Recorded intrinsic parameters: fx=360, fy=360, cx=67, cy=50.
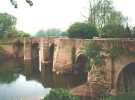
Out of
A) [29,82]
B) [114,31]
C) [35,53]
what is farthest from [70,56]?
[35,53]

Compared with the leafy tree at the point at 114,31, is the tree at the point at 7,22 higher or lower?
higher

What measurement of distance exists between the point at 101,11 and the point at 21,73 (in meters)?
12.6

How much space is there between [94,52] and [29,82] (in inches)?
398

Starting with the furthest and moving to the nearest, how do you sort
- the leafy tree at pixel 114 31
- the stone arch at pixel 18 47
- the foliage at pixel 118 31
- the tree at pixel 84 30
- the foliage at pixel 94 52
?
the stone arch at pixel 18 47 → the tree at pixel 84 30 → the leafy tree at pixel 114 31 → the foliage at pixel 118 31 → the foliage at pixel 94 52

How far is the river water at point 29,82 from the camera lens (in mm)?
23769

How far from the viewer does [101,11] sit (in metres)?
41.9

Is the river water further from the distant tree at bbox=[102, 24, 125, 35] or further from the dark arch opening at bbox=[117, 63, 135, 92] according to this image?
the dark arch opening at bbox=[117, 63, 135, 92]

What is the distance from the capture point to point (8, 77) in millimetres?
32781

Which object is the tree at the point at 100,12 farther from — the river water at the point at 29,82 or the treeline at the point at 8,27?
the treeline at the point at 8,27

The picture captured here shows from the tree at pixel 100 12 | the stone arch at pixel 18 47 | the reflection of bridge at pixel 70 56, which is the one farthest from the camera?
the stone arch at pixel 18 47

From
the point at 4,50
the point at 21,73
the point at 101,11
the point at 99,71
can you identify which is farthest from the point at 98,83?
the point at 4,50

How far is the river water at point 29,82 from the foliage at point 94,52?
3.48 metres

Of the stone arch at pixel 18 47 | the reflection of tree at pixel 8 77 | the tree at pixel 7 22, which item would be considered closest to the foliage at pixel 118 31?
the reflection of tree at pixel 8 77

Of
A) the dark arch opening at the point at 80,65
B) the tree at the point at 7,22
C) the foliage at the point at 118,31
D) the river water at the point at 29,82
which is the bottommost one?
the river water at the point at 29,82
